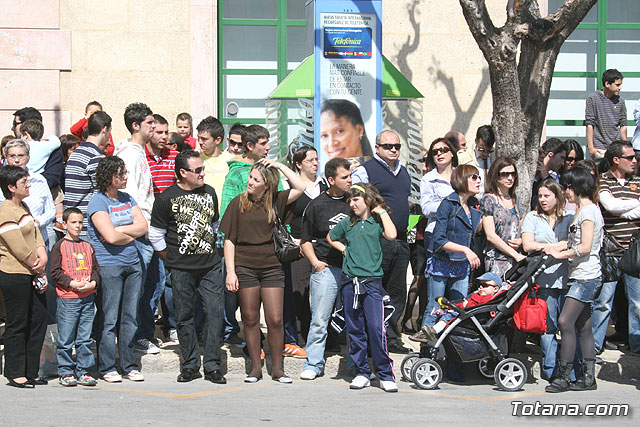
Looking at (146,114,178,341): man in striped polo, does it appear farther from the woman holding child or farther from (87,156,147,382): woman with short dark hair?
the woman holding child

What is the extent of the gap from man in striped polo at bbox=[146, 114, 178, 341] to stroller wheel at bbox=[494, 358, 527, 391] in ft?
10.4

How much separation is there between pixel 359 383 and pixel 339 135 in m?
3.10

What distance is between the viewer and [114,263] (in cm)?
812

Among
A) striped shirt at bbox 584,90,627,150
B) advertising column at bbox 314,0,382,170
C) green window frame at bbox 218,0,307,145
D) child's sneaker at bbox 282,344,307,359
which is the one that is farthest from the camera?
green window frame at bbox 218,0,307,145

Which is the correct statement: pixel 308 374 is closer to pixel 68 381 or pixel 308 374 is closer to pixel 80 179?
pixel 68 381

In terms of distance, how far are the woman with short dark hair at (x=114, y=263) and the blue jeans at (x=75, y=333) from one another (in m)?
0.14

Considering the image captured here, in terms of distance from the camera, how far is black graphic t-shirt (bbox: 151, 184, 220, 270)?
26.9 feet

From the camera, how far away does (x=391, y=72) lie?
1112cm

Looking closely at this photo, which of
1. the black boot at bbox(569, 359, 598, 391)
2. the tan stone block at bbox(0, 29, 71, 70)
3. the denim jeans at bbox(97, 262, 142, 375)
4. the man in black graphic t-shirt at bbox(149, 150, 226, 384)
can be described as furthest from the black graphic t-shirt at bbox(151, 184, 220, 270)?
the tan stone block at bbox(0, 29, 71, 70)

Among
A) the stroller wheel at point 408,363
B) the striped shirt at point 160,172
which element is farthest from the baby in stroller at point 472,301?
the striped shirt at point 160,172

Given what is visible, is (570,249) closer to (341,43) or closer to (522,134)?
(522,134)

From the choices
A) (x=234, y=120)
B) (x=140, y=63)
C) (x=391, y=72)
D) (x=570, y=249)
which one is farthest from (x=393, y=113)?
(x=570, y=249)

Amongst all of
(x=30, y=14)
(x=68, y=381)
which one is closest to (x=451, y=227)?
(x=68, y=381)

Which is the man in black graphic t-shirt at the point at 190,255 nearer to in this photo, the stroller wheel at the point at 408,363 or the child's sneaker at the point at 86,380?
the child's sneaker at the point at 86,380
